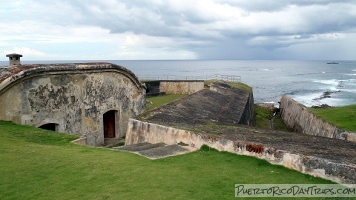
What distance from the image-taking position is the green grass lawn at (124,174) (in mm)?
5980

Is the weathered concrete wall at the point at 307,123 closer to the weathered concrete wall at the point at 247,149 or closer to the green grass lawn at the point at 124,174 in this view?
the weathered concrete wall at the point at 247,149

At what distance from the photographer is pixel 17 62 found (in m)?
15.5

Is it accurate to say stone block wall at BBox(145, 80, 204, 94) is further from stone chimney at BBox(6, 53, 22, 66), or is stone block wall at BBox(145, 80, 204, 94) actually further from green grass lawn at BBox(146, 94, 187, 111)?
stone chimney at BBox(6, 53, 22, 66)

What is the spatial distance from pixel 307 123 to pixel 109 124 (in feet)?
44.6

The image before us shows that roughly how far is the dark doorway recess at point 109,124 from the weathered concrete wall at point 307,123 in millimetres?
10963

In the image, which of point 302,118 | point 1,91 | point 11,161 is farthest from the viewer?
point 302,118

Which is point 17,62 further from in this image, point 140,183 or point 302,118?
point 302,118

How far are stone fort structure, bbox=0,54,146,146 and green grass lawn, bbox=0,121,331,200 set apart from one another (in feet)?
9.90

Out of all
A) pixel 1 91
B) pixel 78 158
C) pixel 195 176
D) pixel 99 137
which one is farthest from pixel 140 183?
pixel 99 137

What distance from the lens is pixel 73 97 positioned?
48.9ft

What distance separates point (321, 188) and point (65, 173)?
5.08 m

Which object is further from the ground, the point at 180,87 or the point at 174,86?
the point at 174,86

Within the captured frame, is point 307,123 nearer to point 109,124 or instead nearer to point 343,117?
point 343,117

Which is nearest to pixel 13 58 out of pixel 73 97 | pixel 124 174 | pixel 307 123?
pixel 73 97
